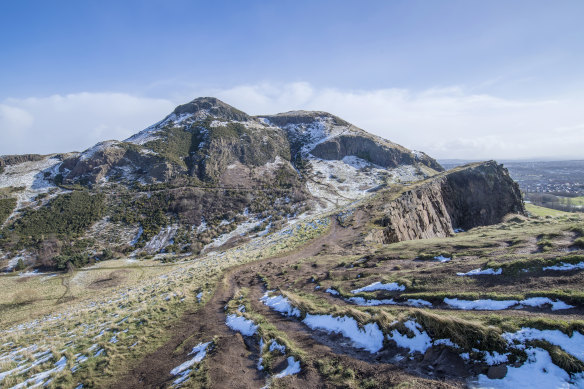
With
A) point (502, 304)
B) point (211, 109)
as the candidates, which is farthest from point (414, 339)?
point (211, 109)

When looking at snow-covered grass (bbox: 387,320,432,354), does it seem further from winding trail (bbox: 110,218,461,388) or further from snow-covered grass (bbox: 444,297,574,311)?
snow-covered grass (bbox: 444,297,574,311)

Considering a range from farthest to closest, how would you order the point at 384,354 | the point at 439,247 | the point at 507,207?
the point at 507,207 → the point at 439,247 → the point at 384,354

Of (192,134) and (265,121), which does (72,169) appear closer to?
(192,134)

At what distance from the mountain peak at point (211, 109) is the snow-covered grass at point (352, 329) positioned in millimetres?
123683

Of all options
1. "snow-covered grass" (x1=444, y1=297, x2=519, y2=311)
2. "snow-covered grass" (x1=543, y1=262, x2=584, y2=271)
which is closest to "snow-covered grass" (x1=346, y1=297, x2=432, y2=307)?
"snow-covered grass" (x1=444, y1=297, x2=519, y2=311)

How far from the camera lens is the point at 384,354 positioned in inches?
367

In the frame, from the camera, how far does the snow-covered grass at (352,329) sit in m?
10.0

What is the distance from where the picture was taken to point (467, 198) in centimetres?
5809

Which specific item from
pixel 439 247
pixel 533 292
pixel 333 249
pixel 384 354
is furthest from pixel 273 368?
pixel 333 249

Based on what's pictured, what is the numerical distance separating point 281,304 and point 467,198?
194ft

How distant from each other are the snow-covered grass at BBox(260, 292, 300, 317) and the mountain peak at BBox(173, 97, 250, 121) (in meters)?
119

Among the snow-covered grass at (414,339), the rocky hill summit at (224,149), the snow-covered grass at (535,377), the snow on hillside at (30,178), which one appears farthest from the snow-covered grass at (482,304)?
the snow on hillside at (30,178)

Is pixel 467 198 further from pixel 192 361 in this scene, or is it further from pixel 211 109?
pixel 211 109

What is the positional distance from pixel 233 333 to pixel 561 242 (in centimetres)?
2178
